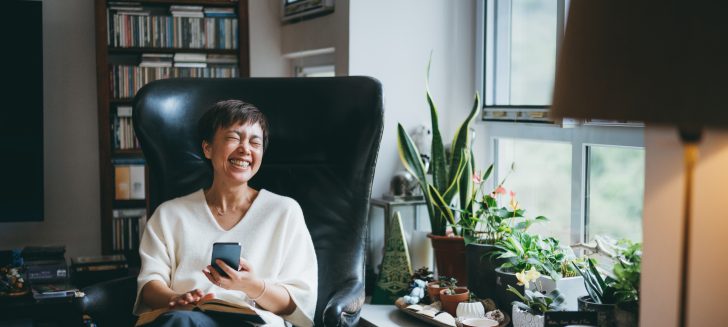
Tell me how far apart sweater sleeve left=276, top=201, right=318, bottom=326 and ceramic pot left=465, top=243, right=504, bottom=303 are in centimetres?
64

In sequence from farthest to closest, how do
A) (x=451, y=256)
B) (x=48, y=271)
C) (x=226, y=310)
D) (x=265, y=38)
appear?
(x=265, y=38) → (x=48, y=271) → (x=451, y=256) → (x=226, y=310)

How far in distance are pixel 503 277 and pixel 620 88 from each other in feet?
4.52

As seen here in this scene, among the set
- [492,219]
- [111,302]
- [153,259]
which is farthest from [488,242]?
[111,302]

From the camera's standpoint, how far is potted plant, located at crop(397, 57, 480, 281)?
2.73 meters

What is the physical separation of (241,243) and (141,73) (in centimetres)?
207

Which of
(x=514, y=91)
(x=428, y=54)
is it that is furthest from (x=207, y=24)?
(x=514, y=91)

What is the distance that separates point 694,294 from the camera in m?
1.67

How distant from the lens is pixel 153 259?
2086 millimetres

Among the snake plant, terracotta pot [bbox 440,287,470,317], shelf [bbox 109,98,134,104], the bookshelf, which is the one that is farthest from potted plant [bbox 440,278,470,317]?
shelf [bbox 109,98,134,104]

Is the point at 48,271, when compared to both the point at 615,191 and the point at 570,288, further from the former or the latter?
the point at 615,191

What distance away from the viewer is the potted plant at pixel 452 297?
250 cm

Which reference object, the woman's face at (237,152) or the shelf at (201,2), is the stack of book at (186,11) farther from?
the woman's face at (237,152)

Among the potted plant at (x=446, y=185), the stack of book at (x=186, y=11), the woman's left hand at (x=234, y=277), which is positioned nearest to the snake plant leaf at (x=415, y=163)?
the potted plant at (x=446, y=185)

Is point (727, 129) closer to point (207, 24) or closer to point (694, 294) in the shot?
point (694, 294)
